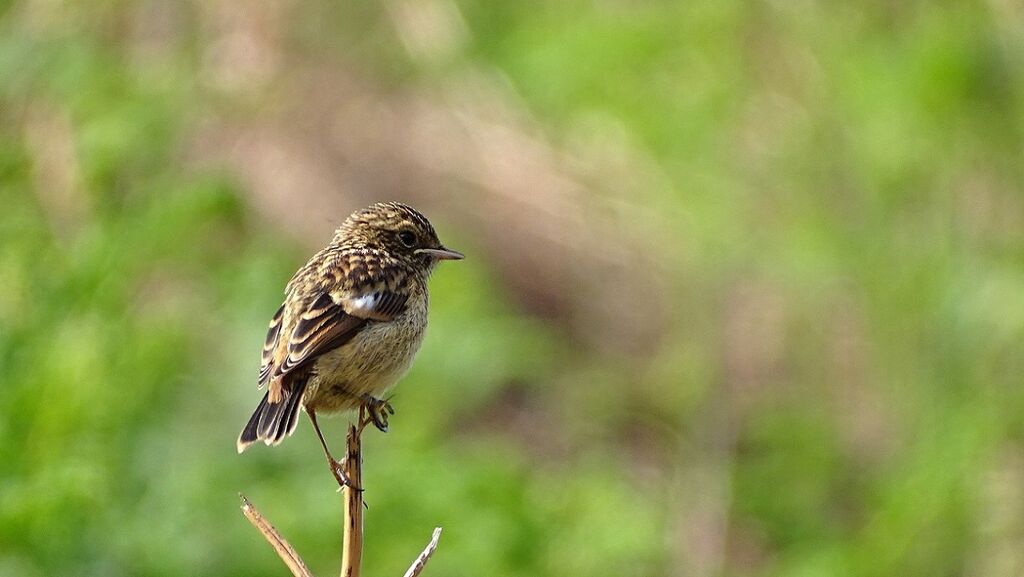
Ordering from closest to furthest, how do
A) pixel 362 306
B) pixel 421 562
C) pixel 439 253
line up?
pixel 421 562 → pixel 362 306 → pixel 439 253

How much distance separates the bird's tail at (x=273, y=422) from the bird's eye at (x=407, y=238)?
2.93 ft

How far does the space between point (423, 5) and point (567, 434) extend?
134 inches

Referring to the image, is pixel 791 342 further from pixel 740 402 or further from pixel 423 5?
pixel 423 5

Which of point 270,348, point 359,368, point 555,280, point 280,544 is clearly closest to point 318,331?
point 359,368

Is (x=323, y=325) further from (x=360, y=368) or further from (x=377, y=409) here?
(x=377, y=409)

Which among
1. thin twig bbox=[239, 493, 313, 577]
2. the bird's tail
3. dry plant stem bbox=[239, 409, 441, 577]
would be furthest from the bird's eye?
thin twig bbox=[239, 493, 313, 577]

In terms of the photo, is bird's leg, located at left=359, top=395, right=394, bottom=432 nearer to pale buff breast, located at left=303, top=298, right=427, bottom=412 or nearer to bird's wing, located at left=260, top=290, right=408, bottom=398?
pale buff breast, located at left=303, top=298, right=427, bottom=412

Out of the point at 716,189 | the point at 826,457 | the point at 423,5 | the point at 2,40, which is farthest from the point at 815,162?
the point at 2,40

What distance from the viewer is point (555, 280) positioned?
44.7ft

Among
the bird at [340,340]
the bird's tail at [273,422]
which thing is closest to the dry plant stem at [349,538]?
the bird's tail at [273,422]

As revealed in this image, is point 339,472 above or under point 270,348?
under

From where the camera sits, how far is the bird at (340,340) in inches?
173

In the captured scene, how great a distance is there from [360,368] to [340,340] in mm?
100

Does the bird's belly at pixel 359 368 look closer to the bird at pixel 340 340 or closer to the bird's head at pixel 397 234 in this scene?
the bird at pixel 340 340
